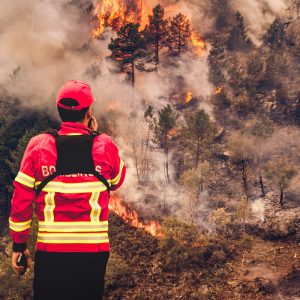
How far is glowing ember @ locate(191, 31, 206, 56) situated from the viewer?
41875 millimetres

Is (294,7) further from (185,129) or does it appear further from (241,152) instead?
(241,152)

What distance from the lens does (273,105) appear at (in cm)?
3256

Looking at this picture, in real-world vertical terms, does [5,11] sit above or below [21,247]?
above

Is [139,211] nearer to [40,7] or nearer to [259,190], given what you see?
[259,190]

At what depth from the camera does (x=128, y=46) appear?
36500 millimetres

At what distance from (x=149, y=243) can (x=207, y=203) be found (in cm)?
519

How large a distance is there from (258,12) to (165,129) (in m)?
26.3

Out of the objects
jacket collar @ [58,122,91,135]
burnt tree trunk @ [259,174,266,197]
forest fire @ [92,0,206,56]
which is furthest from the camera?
forest fire @ [92,0,206,56]

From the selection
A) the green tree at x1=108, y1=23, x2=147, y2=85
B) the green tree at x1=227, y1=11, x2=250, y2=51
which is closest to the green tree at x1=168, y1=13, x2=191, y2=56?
the green tree at x1=108, y1=23, x2=147, y2=85

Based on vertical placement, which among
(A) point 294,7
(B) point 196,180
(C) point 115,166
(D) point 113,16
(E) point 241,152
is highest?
(D) point 113,16

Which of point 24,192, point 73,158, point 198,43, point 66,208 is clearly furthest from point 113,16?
point 66,208

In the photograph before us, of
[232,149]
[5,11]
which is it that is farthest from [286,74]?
[5,11]

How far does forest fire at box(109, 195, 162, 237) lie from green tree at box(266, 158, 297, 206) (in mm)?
8558

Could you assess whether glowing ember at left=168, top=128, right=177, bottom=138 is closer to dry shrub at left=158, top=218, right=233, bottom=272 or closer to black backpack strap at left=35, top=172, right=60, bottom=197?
dry shrub at left=158, top=218, right=233, bottom=272
